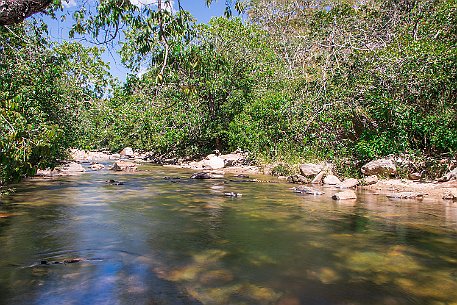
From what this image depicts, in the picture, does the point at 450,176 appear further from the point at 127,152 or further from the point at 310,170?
the point at 127,152

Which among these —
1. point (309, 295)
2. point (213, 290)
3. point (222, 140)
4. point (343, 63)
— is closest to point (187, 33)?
point (213, 290)

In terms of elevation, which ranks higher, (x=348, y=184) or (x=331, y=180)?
(x=331, y=180)

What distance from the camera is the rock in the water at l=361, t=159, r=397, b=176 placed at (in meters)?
11.9

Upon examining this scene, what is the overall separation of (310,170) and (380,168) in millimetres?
2145

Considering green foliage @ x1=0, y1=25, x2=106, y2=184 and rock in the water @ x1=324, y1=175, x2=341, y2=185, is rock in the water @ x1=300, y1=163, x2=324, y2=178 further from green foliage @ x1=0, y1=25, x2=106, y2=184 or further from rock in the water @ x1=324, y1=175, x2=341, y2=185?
green foliage @ x1=0, y1=25, x2=106, y2=184

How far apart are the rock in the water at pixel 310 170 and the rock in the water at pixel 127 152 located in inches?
712

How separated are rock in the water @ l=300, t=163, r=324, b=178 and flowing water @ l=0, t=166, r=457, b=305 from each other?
3.68 m

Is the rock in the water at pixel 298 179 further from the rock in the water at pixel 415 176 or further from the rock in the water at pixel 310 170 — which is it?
the rock in the water at pixel 415 176

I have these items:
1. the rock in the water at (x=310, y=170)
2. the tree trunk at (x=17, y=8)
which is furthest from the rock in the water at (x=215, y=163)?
the tree trunk at (x=17, y=8)

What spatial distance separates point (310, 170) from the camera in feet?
43.3

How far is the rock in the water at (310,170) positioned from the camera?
13.1 meters

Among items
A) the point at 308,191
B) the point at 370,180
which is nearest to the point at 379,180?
the point at 370,180

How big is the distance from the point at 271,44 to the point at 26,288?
67.2ft

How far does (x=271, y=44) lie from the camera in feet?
74.4
